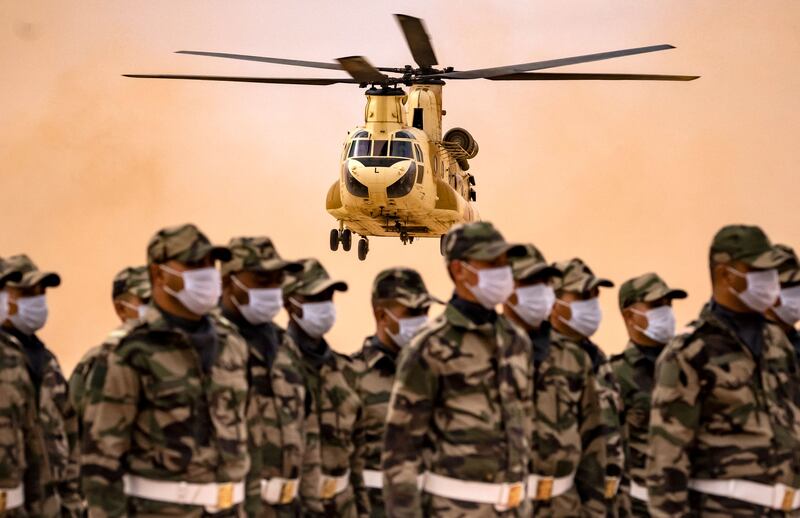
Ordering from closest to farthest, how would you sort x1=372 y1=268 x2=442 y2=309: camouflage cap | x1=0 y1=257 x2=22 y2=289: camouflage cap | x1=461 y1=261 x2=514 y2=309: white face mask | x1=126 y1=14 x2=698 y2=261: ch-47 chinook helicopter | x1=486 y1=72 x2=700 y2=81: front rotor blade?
x1=461 y1=261 x2=514 y2=309: white face mask
x1=0 y1=257 x2=22 y2=289: camouflage cap
x1=372 y1=268 x2=442 y2=309: camouflage cap
x1=486 y1=72 x2=700 y2=81: front rotor blade
x1=126 y1=14 x2=698 y2=261: ch-47 chinook helicopter

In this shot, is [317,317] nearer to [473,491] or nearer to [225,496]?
[225,496]

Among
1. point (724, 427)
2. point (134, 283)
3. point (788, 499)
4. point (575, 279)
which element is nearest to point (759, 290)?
point (724, 427)

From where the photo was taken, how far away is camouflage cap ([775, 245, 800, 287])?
744 centimetres

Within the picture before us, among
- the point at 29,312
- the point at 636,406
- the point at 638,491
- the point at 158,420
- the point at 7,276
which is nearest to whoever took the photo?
the point at 158,420

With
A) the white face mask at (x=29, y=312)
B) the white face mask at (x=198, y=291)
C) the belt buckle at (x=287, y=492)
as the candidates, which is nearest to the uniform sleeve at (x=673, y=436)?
the white face mask at (x=198, y=291)

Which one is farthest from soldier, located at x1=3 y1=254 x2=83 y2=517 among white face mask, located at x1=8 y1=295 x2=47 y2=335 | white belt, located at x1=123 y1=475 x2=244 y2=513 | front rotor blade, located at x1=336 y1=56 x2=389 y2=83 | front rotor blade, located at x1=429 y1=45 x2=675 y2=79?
front rotor blade, located at x1=429 y1=45 x2=675 y2=79

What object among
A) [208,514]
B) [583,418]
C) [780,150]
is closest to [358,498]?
[583,418]

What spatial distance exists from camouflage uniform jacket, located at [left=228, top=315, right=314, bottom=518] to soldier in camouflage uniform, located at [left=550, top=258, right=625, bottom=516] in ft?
4.57

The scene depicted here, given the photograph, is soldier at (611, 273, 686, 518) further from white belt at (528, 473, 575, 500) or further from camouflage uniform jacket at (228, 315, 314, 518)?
camouflage uniform jacket at (228, 315, 314, 518)

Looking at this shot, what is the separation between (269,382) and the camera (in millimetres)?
7715

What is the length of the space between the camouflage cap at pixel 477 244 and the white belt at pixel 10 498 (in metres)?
2.30

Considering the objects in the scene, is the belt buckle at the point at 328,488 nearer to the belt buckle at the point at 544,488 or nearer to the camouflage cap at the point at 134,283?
the belt buckle at the point at 544,488

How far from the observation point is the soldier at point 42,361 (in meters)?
8.22

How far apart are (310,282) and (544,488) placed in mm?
1517
